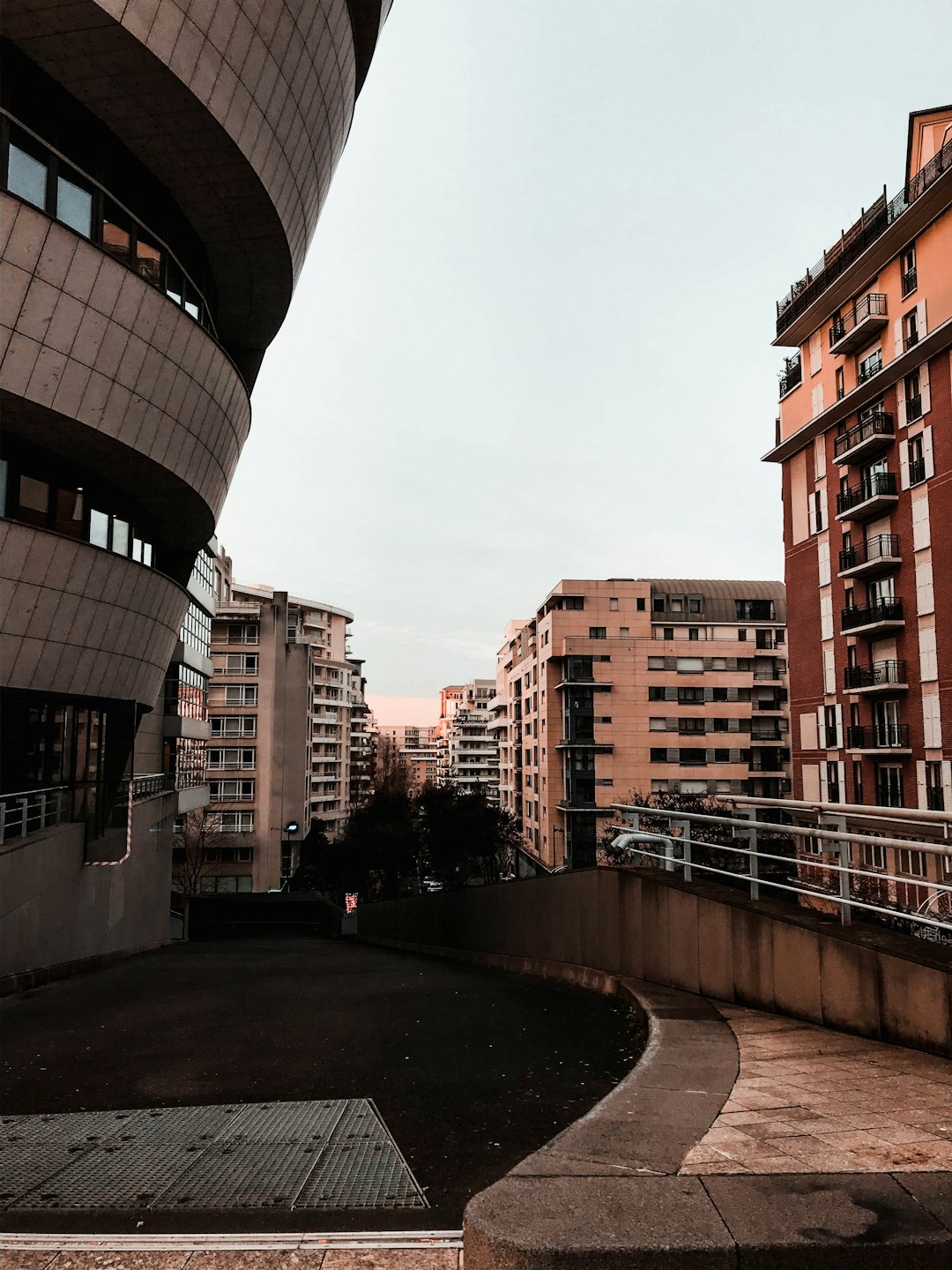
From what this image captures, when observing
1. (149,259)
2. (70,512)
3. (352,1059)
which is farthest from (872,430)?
(352,1059)

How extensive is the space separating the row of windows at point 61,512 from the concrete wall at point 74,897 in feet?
18.7

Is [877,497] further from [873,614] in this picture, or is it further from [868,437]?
[873,614]

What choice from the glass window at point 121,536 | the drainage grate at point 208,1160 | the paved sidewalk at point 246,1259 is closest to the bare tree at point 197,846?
the glass window at point 121,536

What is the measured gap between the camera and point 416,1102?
17.4ft

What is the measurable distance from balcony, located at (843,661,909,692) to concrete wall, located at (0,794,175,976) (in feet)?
91.1

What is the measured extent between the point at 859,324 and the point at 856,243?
12.1ft

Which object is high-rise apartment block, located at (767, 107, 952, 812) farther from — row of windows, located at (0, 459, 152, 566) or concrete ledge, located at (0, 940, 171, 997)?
row of windows, located at (0, 459, 152, 566)

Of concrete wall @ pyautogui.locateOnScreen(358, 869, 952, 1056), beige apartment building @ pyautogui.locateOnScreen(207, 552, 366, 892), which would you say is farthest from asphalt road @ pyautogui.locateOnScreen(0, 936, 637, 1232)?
beige apartment building @ pyautogui.locateOnScreen(207, 552, 366, 892)

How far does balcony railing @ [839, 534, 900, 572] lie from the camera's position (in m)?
35.4

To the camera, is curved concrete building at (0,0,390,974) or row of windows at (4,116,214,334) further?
curved concrete building at (0,0,390,974)

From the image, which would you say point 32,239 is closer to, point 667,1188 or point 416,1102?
point 416,1102

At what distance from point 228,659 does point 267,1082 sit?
73.9 meters

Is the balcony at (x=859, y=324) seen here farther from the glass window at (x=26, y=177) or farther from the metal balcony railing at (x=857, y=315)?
the glass window at (x=26, y=177)

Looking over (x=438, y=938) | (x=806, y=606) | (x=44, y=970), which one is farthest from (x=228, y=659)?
(x=44, y=970)
